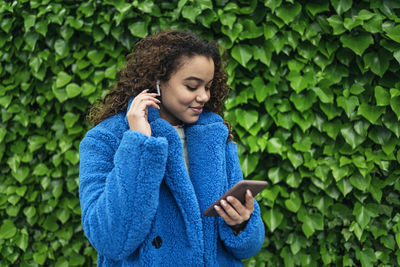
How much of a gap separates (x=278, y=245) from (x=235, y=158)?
1272 mm

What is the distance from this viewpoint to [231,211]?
3.99 feet

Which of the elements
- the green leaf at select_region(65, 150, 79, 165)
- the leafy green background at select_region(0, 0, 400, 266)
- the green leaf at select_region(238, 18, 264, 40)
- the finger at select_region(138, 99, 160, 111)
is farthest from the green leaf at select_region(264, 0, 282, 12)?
the green leaf at select_region(65, 150, 79, 165)

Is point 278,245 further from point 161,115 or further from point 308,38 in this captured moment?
point 161,115

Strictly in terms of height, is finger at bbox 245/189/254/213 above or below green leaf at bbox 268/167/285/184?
above

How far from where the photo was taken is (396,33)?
2.21 m

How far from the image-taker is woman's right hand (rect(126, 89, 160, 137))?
1211 mm

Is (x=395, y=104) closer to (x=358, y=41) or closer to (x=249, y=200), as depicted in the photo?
(x=358, y=41)

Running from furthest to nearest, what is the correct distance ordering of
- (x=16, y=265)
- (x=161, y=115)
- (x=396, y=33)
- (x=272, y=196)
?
(x=16, y=265)
(x=272, y=196)
(x=396, y=33)
(x=161, y=115)

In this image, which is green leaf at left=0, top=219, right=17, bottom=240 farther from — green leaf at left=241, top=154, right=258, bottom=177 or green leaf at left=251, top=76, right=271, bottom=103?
green leaf at left=251, top=76, right=271, bottom=103

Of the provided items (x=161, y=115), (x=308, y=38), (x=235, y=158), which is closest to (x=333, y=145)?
(x=308, y=38)

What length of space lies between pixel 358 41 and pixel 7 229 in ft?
8.69

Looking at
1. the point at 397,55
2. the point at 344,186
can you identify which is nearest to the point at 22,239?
the point at 344,186

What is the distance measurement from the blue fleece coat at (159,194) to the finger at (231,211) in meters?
0.10

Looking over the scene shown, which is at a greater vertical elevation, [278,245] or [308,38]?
[308,38]
